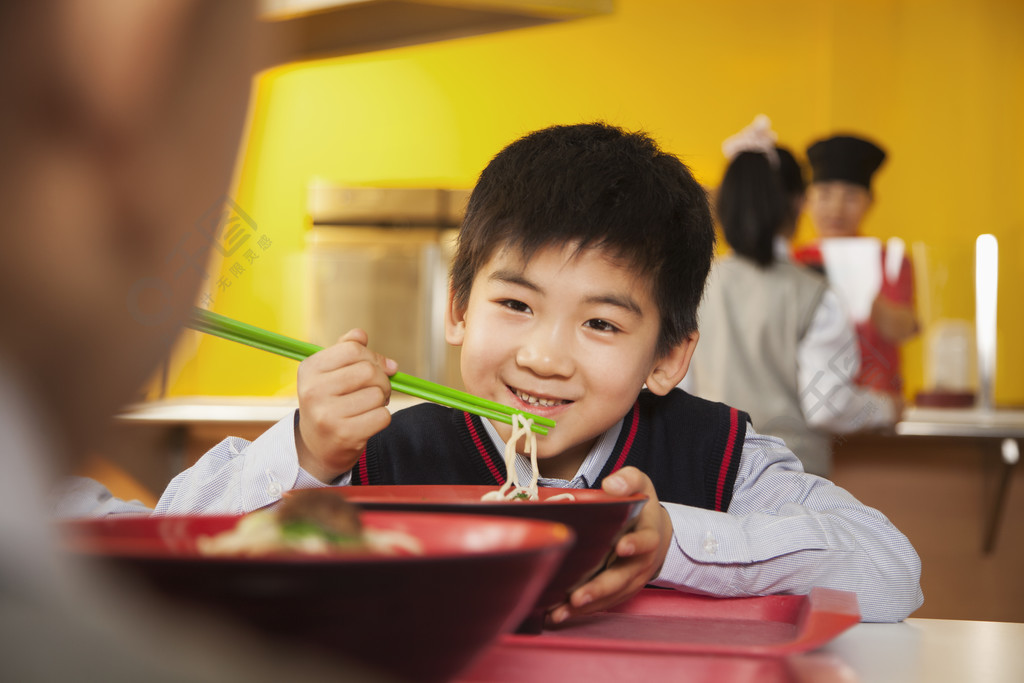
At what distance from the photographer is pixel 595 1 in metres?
1.26

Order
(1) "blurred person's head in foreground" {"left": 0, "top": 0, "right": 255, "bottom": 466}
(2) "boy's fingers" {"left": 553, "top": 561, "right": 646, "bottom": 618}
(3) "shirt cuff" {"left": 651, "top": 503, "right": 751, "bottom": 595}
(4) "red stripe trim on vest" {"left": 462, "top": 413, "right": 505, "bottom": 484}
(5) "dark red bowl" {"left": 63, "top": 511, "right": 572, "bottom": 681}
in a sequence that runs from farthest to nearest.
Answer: (4) "red stripe trim on vest" {"left": 462, "top": 413, "right": 505, "bottom": 484}, (3) "shirt cuff" {"left": 651, "top": 503, "right": 751, "bottom": 595}, (2) "boy's fingers" {"left": 553, "top": 561, "right": 646, "bottom": 618}, (5) "dark red bowl" {"left": 63, "top": 511, "right": 572, "bottom": 681}, (1) "blurred person's head in foreground" {"left": 0, "top": 0, "right": 255, "bottom": 466}

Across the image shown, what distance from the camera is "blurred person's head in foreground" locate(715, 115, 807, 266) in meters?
2.21

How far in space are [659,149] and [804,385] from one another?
1388 mm

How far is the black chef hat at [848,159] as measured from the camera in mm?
3021

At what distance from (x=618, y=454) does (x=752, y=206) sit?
4.37 ft

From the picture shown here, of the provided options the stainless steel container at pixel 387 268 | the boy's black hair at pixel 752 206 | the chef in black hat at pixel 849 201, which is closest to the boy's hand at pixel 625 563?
the boy's black hair at pixel 752 206

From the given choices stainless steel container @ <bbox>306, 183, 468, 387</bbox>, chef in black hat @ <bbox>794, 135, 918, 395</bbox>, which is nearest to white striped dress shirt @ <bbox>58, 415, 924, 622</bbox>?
chef in black hat @ <bbox>794, 135, 918, 395</bbox>

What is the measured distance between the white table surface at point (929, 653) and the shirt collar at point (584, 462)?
0.44 metres

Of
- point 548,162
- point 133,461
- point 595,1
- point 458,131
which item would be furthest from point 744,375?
point 458,131

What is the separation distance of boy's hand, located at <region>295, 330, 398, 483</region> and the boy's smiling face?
189mm

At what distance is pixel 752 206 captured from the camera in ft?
7.32

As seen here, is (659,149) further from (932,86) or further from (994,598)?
(932,86)

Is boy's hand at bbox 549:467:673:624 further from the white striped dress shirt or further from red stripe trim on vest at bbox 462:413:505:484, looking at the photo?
red stripe trim on vest at bbox 462:413:505:484

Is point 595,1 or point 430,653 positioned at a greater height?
point 595,1
